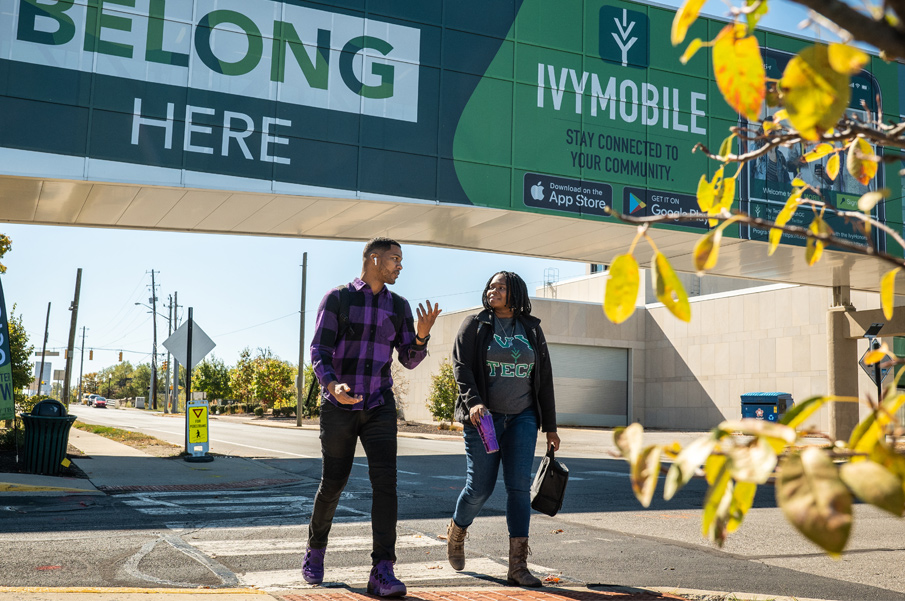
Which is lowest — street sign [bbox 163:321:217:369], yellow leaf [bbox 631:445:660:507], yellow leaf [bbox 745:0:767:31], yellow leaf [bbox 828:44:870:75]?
yellow leaf [bbox 631:445:660:507]

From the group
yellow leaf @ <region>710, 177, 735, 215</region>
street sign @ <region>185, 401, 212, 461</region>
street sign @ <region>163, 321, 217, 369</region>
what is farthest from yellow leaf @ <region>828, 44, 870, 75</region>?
street sign @ <region>163, 321, 217, 369</region>

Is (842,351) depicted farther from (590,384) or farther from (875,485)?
(875,485)

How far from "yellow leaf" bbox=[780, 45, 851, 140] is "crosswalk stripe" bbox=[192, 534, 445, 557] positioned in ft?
17.4

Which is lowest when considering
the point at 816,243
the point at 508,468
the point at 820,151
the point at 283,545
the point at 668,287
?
the point at 283,545

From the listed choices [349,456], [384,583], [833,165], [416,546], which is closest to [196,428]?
[416,546]

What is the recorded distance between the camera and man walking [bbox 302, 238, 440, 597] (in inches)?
182

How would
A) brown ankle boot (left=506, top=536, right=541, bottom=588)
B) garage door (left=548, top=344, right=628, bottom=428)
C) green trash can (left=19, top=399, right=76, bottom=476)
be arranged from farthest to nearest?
1. garage door (left=548, top=344, right=628, bottom=428)
2. green trash can (left=19, top=399, right=76, bottom=476)
3. brown ankle boot (left=506, top=536, right=541, bottom=588)

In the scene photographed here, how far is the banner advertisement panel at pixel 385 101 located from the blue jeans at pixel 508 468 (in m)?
8.64

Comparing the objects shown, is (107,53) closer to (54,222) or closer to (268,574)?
(54,222)

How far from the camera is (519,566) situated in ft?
15.6

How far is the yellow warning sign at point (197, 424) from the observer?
15.2 metres

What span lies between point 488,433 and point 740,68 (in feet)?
12.5

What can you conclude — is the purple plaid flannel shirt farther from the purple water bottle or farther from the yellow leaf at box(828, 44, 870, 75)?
the yellow leaf at box(828, 44, 870, 75)

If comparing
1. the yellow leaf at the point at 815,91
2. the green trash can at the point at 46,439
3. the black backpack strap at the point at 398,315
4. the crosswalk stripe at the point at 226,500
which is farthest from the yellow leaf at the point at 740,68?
the green trash can at the point at 46,439
